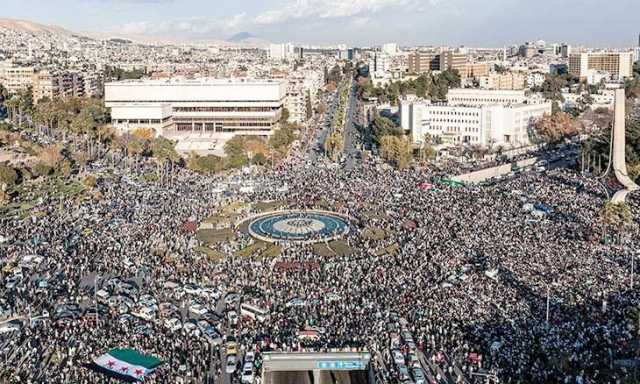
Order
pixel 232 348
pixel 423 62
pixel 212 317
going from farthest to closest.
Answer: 1. pixel 423 62
2. pixel 212 317
3. pixel 232 348

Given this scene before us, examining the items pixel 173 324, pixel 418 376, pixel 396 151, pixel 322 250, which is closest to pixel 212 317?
pixel 173 324

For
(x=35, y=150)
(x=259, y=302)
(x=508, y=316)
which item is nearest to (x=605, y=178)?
(x=508, y=316)

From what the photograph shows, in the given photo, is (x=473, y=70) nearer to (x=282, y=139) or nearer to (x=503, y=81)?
(x=503, y=81)

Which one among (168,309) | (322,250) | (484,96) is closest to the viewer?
(168,309)

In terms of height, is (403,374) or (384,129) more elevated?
(384,129)

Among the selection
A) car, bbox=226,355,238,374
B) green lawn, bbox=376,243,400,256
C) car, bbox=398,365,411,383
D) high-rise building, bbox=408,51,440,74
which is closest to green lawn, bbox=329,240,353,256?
green lawn, bbox=376,243,400,256

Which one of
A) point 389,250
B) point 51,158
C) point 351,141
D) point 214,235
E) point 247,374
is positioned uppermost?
point 51,158
